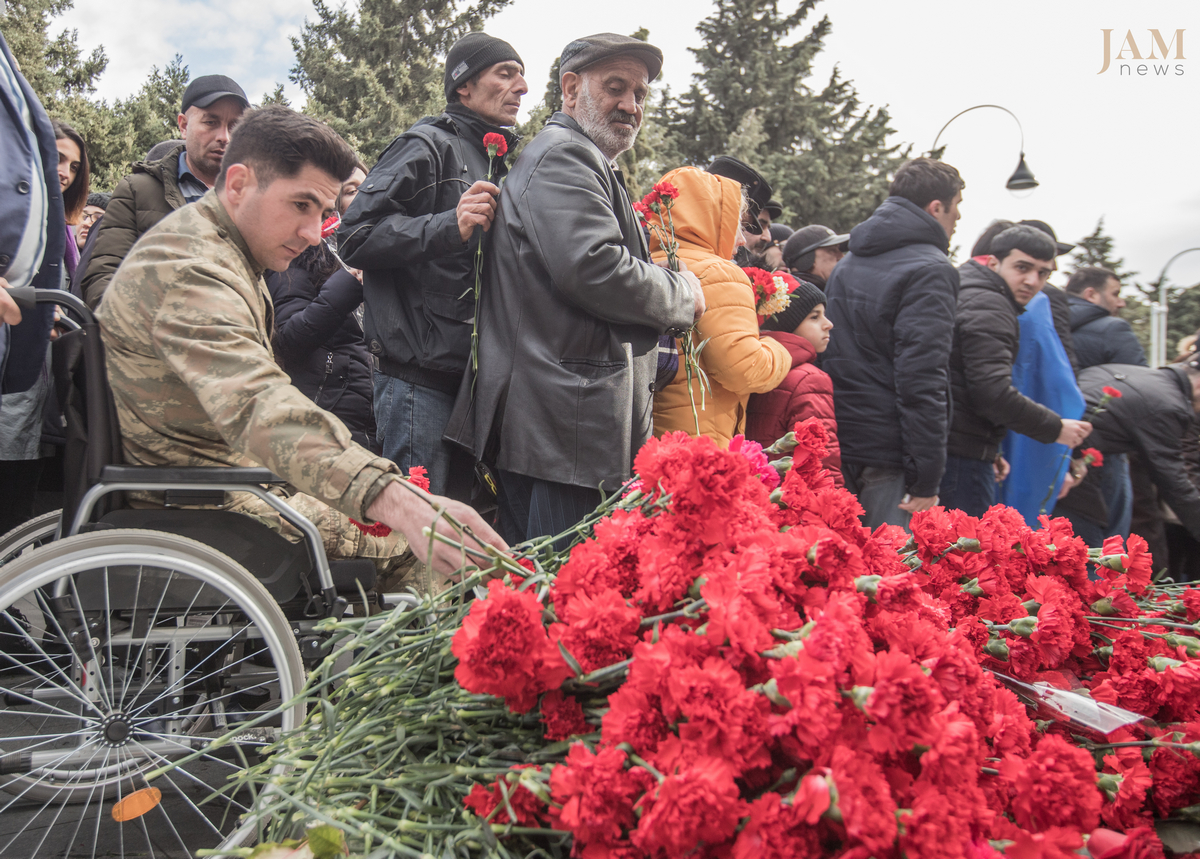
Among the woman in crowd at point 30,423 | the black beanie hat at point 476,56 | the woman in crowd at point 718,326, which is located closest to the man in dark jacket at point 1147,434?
the woman in crowd at point 718,326

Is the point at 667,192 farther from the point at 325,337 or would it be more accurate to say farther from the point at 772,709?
the point at 772,709

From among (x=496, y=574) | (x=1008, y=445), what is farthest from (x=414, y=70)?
(x=496, y=574)

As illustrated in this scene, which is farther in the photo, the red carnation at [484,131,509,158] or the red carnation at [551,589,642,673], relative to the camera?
the red carnation at [484,131,509,158]

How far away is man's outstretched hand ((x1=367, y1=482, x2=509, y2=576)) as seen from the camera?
4.40ft

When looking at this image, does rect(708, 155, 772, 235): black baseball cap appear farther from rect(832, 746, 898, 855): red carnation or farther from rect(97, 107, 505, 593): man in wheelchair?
rect(832, 746, 898, 855): red carnation

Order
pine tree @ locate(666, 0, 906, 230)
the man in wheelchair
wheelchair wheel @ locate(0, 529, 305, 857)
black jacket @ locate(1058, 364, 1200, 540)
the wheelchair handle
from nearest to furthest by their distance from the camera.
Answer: the man in wheelchair
wheelchair wheel @ locate(0, 529, 305, 857)
the wheelchair handle
black jacket @ locate(1058, 364, 1200, 540)
pine tree @ locate(666, 0, 906, 230)

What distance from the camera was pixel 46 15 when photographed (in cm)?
1992

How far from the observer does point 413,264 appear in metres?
2.77

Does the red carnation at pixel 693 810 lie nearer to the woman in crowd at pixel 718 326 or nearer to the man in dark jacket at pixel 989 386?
the woman in crowd at pixel 718 326

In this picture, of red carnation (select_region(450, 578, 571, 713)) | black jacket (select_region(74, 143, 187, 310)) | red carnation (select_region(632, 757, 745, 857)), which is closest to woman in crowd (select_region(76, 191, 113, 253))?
black jacket (select_region(74, 143, 187, 310))

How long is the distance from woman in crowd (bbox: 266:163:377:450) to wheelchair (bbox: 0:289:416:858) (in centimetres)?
148

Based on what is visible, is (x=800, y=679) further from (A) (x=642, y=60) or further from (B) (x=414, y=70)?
(B) (x=414, y=70)

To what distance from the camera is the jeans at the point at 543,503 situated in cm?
247

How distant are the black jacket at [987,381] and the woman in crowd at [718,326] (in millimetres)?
1480
